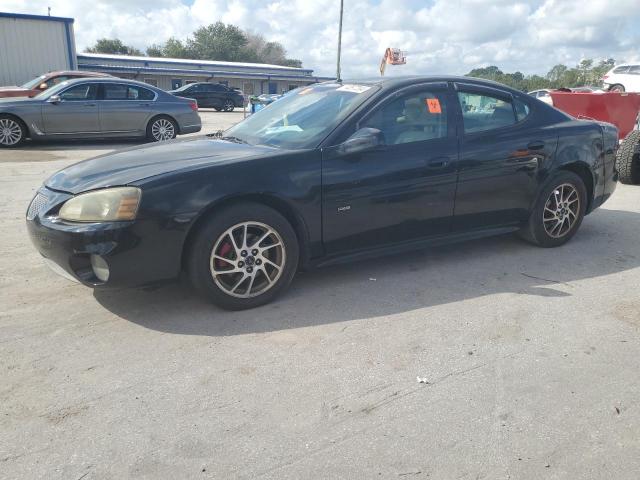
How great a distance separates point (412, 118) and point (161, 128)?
31.2 ft

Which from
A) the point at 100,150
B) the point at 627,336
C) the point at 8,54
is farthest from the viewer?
the point at 8,54

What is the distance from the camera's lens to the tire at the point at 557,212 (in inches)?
198

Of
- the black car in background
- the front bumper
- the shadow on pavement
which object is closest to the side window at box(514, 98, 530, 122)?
the shadow on pavement

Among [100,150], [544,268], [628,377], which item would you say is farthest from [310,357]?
[100,150]

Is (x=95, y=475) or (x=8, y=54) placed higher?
(x=8, y=54)

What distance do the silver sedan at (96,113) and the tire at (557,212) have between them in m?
9.50

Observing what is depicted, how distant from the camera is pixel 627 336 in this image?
137 inches

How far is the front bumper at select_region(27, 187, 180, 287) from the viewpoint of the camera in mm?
3303

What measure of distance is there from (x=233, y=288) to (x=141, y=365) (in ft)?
2.77

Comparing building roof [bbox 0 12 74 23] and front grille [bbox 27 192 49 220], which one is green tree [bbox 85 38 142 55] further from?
front grille [bbox 27 192 49 220]

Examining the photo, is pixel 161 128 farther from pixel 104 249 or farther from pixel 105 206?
pixel 104 249

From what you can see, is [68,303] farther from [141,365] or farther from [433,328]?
[433,328]

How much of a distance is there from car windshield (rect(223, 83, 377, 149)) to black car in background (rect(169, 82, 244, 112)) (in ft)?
88.5

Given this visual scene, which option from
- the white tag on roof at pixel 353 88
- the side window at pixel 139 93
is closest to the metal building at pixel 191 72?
the side window at pixel 139 93
